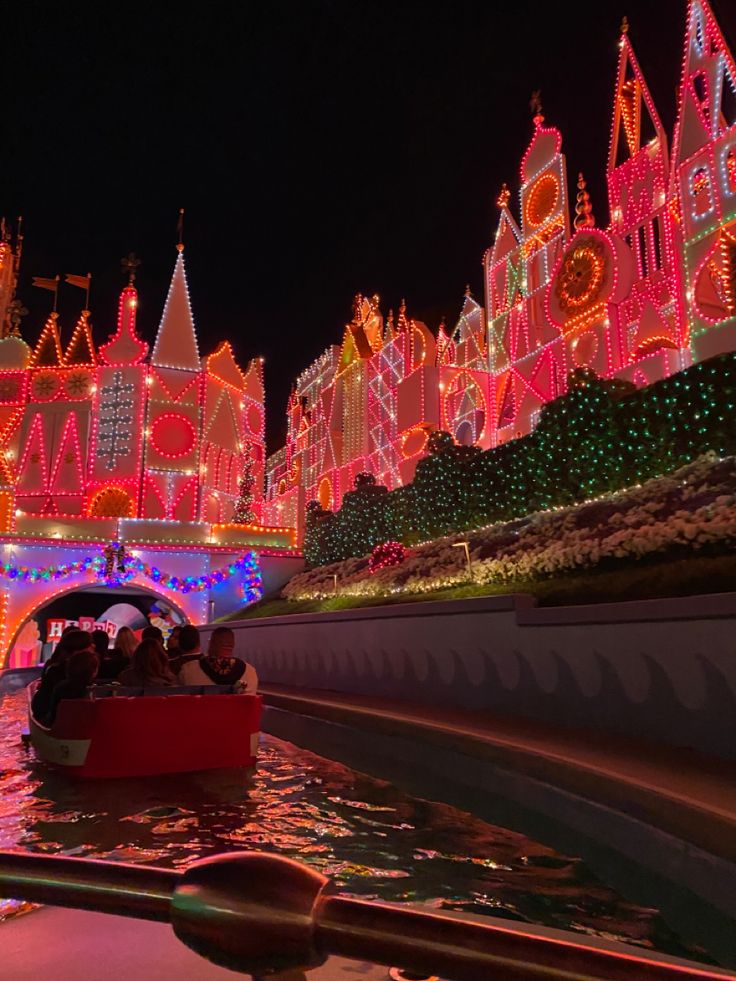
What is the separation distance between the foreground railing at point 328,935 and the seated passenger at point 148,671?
749 centimetres

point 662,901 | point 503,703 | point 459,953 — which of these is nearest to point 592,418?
point 503,703

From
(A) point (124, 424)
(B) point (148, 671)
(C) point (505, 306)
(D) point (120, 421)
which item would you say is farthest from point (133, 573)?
(B) point (148, 671)

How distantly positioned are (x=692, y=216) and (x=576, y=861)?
18.6 meters

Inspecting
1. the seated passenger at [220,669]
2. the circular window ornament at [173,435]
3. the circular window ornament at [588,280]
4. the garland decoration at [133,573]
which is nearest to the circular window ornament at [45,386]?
the circular window ornament at [173,435]

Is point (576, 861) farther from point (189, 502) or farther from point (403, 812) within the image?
point (189, 502)

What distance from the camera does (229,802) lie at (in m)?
6.57

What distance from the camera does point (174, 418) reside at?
3181 centimetres

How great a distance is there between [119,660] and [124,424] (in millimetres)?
22650

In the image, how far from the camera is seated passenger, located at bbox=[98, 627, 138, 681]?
1027 cm

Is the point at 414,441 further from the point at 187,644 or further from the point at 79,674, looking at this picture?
the point at 79,674

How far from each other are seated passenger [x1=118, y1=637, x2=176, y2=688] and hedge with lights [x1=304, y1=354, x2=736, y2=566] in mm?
9159

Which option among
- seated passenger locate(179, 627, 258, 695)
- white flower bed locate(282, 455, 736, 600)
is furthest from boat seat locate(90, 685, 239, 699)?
white flower bed locate(282, 455, 736, 600)

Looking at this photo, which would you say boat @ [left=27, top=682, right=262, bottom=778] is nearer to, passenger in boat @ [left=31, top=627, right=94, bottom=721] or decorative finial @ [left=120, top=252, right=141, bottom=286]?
passenger in boat @ [left=31, top=627, right=94, bottom=721]

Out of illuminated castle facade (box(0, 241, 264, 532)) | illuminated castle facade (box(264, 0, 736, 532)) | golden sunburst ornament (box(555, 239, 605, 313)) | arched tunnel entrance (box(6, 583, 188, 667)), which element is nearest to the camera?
illuminated castle facade (box(264, 0, 736, 532))
